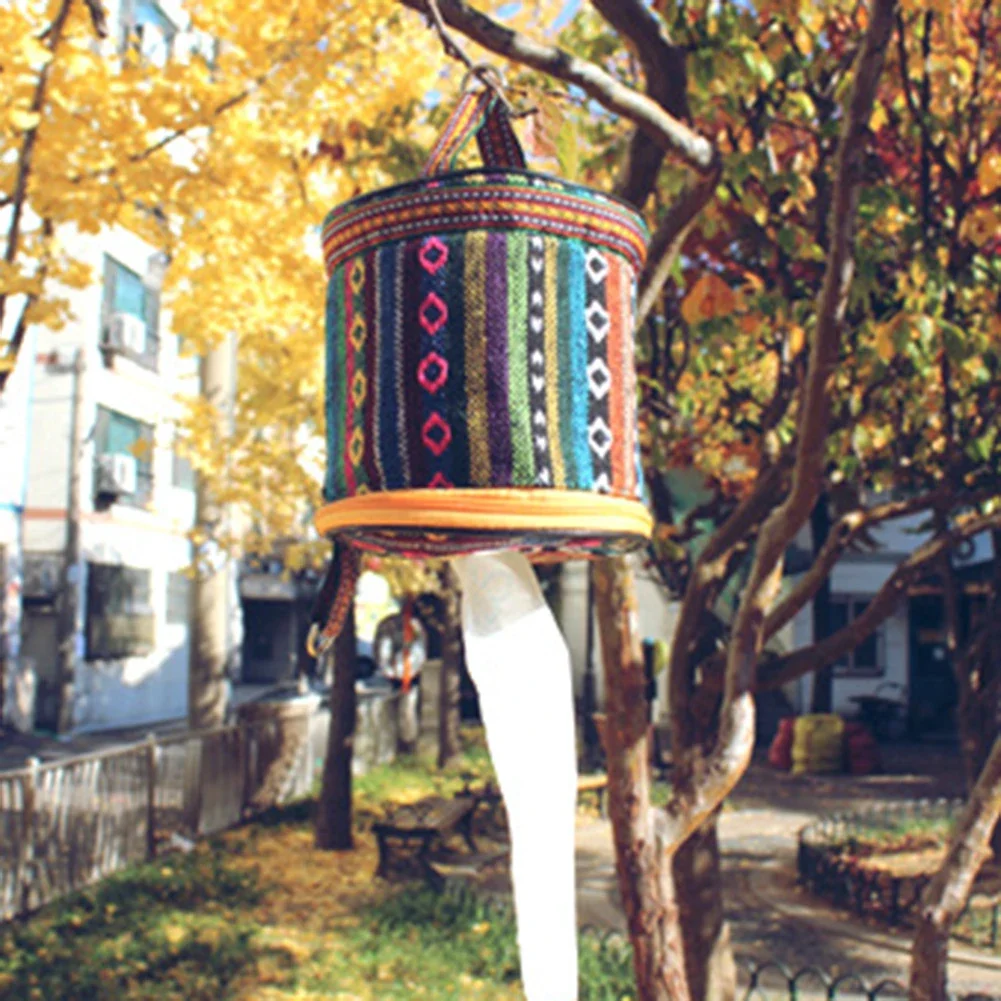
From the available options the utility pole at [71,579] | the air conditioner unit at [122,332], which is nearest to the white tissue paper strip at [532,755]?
the utility pole at [71,579]

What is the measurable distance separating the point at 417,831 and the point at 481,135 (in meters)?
9.94

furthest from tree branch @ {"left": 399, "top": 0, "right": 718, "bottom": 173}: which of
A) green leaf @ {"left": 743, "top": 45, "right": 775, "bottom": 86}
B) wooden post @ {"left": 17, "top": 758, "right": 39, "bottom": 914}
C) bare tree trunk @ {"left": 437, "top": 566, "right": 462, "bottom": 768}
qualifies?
bare tree trunk @ {"left": 437, "top": 566, "right": 462, "bottom": 768}

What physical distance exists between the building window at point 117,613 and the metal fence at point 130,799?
11.0 m

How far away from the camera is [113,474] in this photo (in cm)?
2439

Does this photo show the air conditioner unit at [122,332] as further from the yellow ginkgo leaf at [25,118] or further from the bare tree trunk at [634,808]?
the bare tree trunk at [634,808]

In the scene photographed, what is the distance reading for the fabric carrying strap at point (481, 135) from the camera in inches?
62.1

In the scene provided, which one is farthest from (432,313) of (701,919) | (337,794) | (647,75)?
(337,794)

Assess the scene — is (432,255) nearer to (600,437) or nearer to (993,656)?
(600,437)

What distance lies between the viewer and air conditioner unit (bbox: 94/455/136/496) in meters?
24.2

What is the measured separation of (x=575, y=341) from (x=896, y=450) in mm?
6305

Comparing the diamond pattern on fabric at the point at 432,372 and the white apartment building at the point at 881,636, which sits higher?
the diamond pattern on fabric at the point at 432,372

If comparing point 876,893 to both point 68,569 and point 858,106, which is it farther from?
point 68,569

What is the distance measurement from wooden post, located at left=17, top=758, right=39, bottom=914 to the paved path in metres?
4.53

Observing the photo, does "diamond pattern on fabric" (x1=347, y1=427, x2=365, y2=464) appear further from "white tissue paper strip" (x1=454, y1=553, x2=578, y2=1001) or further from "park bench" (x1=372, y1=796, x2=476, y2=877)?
"park bench" (x1=372, y1=796, x2=476, y2=877)
